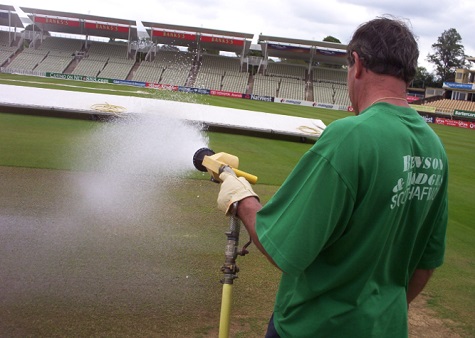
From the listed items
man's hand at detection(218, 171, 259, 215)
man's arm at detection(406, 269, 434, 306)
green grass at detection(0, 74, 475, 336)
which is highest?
man's hand at detection(218, 171, 259, 215)

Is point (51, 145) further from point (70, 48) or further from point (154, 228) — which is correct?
point (70, 48)

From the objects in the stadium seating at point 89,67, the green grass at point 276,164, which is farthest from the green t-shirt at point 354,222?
the stadium seating at point 89,67

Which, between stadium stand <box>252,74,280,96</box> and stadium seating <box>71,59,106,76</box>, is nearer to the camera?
stadium seating <box>71,59,106,76</box>

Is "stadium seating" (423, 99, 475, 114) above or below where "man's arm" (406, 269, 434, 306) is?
above

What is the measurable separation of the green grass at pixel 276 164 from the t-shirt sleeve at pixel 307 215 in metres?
3.92

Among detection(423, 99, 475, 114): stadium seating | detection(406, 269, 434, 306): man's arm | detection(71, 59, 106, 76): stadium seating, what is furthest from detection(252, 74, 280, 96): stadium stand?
detection(406, 269, 434, 306): man's arm

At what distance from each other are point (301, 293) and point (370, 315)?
29 centimetres

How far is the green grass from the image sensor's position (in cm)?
598

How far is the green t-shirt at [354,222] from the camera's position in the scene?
74.0 inches

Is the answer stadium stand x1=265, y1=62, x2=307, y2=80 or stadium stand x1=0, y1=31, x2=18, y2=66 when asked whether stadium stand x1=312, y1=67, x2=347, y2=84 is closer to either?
stadium stand x1=265, y1=62, x2=307, y2=80

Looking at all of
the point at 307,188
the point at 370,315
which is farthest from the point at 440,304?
the point at 307,188

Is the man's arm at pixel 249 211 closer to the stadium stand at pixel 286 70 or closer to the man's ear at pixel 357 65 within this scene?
the man's ear at pixel 357 65

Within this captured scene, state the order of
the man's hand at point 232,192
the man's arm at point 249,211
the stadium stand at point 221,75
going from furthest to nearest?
the stadium stand at point 221,75
the man's hand at point 232,192
the man's arm at point 249,211

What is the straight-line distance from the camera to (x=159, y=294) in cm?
505
